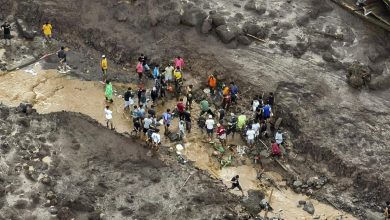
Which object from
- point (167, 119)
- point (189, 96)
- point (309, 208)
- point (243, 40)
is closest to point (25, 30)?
point (189, 96)

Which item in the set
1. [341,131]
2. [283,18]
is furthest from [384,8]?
[341,131]

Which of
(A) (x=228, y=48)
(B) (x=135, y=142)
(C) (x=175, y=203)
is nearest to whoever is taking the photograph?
(C) (x=175, y=203)

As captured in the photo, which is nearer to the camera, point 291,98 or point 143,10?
point 291,98

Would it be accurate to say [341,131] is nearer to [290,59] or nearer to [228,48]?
[290,59]

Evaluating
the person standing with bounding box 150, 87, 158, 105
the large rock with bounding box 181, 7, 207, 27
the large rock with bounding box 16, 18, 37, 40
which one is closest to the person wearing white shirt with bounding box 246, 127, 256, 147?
the person standing with bounding box 150, 87, 158, 105

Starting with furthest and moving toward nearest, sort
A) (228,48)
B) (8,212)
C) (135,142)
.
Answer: (228,48)
(135,142)
(8,212)

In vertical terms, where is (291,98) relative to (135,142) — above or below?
above

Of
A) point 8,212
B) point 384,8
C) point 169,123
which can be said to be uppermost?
point 384,8
